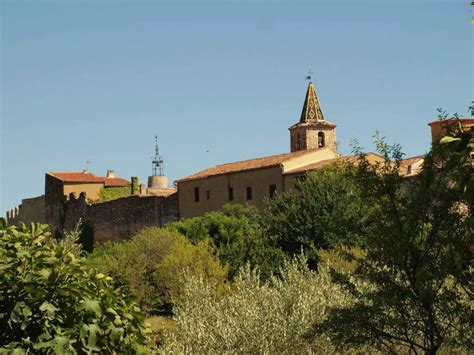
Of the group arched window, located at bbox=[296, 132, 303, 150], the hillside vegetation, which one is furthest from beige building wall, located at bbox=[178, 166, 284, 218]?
the hillside vegetation

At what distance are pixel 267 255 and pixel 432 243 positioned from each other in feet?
62.5

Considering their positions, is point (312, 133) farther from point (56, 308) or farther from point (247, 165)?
point (56, 308)

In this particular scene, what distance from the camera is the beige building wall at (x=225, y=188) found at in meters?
41.3

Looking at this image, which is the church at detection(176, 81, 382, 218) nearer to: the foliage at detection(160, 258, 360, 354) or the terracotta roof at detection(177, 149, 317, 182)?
the terracotta roof at detection(177, 149, 317, 182)

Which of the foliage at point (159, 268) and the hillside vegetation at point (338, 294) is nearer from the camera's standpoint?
the hillside vegetation at point (338, 294)

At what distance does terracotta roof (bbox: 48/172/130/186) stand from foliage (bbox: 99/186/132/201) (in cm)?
43

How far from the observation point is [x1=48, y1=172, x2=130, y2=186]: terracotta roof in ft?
191

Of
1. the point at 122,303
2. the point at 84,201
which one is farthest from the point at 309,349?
the point at 84,201

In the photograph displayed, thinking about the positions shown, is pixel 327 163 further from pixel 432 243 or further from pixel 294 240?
pixel 432 243

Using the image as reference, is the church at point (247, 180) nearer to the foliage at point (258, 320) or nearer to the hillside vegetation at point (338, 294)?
the foliage at point (258, 320)

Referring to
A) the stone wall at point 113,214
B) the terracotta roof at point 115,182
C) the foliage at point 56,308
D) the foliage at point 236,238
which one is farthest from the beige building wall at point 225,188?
the foliage at point 56,308

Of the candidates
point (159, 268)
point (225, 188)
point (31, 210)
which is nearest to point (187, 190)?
point (225, 188)

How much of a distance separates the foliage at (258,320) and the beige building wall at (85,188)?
43.1m

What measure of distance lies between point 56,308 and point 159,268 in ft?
70.5
